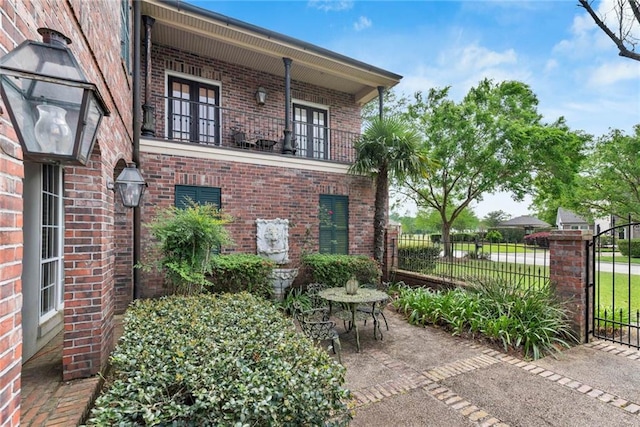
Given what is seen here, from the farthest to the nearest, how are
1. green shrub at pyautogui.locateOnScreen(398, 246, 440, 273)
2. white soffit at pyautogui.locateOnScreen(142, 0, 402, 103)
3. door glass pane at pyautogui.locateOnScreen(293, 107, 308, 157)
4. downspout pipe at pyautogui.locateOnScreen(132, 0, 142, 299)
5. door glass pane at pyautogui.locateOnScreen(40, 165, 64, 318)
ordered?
door glass pane at pyautogui.locateOnScreen(293, 107, 308, 157)
green shrub at pyautogui.locateOnScreen(398, 246, 440, 273)
white soffit at pyautogui.locateOnScreen(142, 0, 402, 103)
downspout pipe at pyautogui.locateOnScreen(132, 0, 142, 299)
door glass pane at pyautogui.locateOnScreen(40, 165, 64, 318)

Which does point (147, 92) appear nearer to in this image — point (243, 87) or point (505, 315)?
point (243, 87)

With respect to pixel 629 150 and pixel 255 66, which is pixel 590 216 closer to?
pixel 629 150

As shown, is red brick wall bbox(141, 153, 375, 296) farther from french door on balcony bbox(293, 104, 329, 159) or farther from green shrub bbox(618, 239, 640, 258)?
green shrub bbox(618, 239, 640, 258)

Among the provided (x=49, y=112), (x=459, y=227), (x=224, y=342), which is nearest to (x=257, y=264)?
(x=224, y=342)

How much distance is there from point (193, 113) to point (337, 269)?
582 centimetres

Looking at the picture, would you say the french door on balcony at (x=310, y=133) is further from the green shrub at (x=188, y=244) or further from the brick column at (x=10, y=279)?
the brick column at (x=10, y=279)

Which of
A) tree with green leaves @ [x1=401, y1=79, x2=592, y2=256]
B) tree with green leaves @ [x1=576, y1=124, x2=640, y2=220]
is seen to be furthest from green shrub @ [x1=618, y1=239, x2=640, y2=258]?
tree with green leaves @ [x1=401, y1=79, x2=592, y2=256]

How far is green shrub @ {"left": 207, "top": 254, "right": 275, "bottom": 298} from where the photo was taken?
5949 millimetres

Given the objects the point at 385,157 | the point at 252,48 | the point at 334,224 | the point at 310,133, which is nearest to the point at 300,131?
the point at 310,133

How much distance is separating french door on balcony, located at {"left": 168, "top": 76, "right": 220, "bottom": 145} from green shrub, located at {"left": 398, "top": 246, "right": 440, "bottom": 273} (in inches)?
254

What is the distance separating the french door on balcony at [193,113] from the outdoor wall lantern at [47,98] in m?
7.07

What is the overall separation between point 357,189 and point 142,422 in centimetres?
796

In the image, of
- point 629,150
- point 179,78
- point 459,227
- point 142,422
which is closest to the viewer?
point 142,422

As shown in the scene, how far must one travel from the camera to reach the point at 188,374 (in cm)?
193
